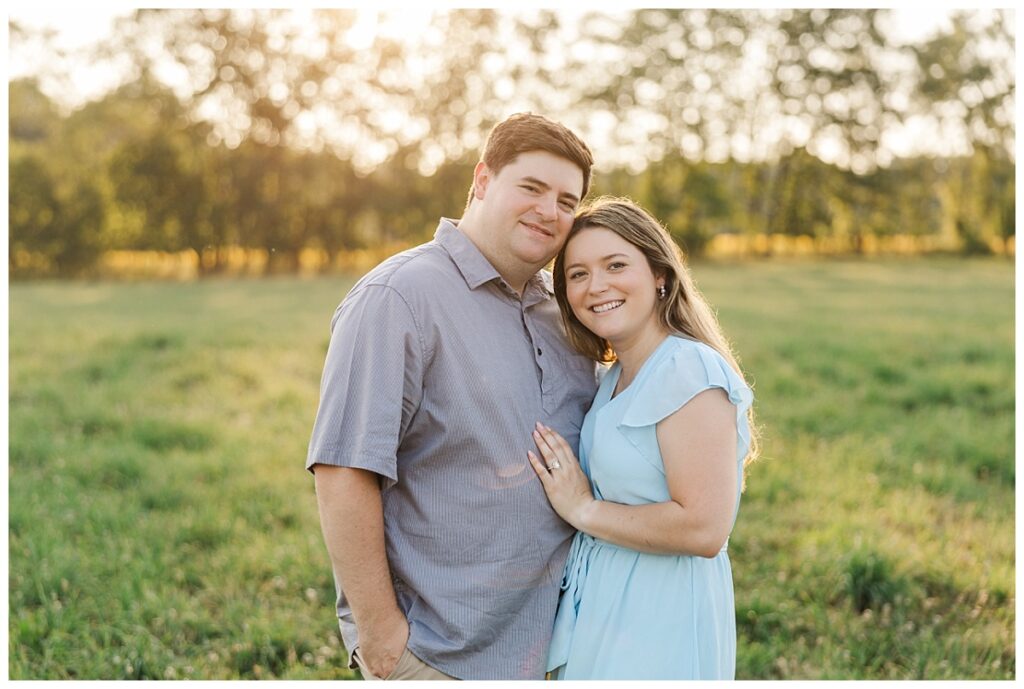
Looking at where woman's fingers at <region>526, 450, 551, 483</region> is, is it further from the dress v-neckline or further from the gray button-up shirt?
the dress v-neckline

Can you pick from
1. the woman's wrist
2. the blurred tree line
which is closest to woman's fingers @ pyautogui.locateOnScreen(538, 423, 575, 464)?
the woman's wrist

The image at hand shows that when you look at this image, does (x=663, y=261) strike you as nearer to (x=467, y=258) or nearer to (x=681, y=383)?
(x=681, y=383)

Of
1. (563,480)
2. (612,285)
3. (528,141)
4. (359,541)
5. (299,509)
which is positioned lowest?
(299,509)

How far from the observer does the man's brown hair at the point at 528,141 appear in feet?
9.40

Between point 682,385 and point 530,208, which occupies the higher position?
point 530,208

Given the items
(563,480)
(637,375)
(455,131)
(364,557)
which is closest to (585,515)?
(563,480)

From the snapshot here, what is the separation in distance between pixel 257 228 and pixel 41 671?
927 inches

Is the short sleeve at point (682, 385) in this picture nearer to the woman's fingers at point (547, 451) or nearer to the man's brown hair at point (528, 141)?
the woman's fingers at point (547, 451)

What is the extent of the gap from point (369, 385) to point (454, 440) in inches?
12.4

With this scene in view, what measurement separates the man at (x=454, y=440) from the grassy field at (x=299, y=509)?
168cm

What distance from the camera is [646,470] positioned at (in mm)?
2682

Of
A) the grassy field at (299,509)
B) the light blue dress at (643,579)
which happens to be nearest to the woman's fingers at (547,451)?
the light blue dress at (643,579)

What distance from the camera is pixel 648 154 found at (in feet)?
99.7

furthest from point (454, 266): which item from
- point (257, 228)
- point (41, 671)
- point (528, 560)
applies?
point (257, 228)
